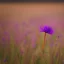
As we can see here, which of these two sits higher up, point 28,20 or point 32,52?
point 28,20

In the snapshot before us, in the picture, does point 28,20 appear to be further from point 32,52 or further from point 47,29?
point 32,52

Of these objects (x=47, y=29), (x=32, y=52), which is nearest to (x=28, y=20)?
(x=47, y=29)

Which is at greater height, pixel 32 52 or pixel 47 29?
pixel 47 29

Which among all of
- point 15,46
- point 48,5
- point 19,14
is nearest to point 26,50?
point 15,46

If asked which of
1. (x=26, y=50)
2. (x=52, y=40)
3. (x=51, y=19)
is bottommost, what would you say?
(x=26, y=50)

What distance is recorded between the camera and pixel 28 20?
1.34 m

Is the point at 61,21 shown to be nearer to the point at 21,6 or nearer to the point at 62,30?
the point at 62,30

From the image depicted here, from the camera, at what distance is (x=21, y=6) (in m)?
1.37

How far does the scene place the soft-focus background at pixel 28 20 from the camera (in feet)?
4.27

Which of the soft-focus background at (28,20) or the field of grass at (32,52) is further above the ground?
the soft-focus background at (28,20)

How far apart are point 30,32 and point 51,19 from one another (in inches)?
Answer: 9.8

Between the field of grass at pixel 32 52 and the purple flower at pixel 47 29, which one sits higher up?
the purple flower at pixel 47 29

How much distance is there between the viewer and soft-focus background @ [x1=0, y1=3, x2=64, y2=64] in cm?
130

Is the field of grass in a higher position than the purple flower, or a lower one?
lower
